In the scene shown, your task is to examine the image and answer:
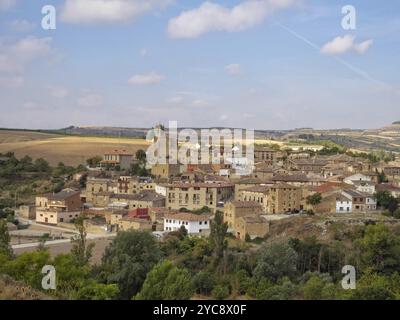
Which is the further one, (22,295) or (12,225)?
(12,225)

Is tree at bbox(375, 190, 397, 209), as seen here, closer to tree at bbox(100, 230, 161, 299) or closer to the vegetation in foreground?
the vegetation in foreground

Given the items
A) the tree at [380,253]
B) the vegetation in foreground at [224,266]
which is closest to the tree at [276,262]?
the vegetation in foreground at [224,266]

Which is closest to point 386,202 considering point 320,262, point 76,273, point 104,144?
point 320,262

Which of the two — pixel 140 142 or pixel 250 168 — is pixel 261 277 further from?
pixel 140 142

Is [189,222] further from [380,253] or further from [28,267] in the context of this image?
[28,267]

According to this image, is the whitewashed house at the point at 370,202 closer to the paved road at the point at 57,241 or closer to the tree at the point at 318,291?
the tree at the point at 318,291

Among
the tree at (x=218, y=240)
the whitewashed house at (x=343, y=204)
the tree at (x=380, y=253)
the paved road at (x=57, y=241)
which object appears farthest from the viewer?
the whitewashed house at (x=343, y=204)
